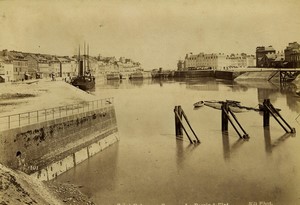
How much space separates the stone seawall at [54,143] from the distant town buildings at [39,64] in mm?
2324

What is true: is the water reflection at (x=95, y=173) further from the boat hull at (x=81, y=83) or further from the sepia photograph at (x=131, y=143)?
the boat hull at (x=81, y=83)

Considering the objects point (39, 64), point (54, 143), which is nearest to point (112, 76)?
point (39, 64)

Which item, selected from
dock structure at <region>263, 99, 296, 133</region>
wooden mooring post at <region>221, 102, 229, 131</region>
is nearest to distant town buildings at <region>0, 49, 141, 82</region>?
wooden mooring post at <region>221, 102, 229, 131</region>

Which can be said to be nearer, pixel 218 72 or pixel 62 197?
pixel 62 197

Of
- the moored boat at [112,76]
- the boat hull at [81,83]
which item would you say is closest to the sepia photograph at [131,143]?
the boat hull at [81,83]

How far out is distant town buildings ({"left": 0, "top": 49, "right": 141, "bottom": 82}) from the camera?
364 inches

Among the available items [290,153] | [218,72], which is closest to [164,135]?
[290,153]

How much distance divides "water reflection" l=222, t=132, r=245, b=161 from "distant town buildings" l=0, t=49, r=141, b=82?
12.3 feet

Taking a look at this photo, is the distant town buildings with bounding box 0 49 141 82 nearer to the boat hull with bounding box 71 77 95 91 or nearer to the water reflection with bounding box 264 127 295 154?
the boat hull with bounding box 71 77 95 91

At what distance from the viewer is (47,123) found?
469 centimetres

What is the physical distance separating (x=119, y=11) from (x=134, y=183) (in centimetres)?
255

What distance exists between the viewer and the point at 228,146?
6.48 metres

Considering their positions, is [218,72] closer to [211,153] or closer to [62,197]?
[211,153]

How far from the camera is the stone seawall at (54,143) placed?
13.3 ft
